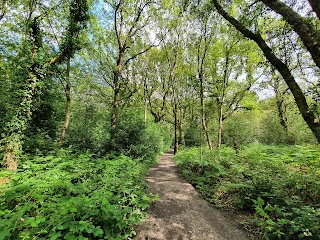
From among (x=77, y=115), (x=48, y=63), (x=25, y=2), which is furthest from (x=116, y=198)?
(x=25, y=2)

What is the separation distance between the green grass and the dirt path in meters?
0.48

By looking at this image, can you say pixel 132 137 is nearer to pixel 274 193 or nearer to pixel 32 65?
pixel 32 65

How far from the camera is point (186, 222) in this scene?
13.0 feet

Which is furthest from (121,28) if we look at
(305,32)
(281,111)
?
(281,111)

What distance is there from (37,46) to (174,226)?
7961mm

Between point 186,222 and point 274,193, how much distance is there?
2.37 metres

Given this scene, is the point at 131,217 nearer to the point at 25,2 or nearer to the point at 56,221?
the point at 56,221

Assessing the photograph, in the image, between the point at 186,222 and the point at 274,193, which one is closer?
the point at 186,222

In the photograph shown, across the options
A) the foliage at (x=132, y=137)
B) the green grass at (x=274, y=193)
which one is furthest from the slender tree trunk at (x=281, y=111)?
the foliage at (x=132, y=137)

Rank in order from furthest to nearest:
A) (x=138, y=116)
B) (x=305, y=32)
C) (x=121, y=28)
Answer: (x=138, y=116) → (x=121, y=28) → (x=305, y=32)

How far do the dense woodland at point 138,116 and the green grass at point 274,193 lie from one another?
3 cm

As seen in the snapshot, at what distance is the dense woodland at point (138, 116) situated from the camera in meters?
3.11

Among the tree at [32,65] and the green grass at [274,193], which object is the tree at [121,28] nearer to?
the tree at [32,65]

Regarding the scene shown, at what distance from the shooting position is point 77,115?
12094mm
